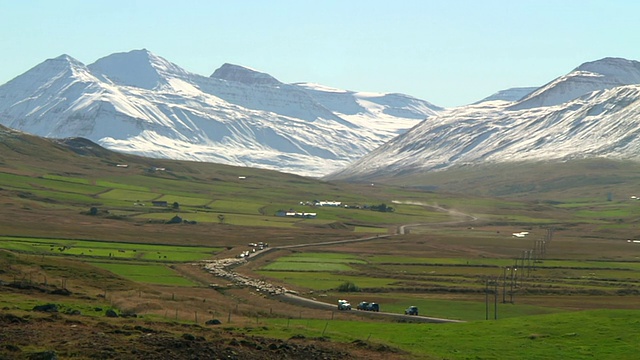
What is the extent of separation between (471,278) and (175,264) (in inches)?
1505

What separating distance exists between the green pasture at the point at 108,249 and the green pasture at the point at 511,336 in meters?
72.5

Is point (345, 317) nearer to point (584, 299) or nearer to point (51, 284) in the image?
point (51, 284)

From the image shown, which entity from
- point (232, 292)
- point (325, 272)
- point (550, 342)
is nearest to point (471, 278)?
point (325, 272)

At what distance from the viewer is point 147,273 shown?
4648 inches

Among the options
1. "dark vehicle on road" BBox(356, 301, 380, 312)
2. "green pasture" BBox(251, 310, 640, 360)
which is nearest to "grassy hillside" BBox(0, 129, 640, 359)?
"green pasture" BBox(251, 310, 640, 360)

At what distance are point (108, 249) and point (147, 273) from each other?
3026 cm

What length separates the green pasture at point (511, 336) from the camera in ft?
182

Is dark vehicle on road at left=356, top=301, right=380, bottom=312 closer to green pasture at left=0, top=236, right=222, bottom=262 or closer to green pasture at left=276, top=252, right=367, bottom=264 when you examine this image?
green pasture at left=0, top=236, right=222, bottom=262

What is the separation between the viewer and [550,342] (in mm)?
58719

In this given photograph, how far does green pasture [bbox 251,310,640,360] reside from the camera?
55406mm

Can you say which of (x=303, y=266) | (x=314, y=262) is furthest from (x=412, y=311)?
(x=314, y=262)

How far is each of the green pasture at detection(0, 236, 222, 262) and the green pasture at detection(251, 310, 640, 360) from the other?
72525mm

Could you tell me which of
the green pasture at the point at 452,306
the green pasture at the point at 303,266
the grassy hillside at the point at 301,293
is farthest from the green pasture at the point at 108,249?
the green pasture at the point at 452,306

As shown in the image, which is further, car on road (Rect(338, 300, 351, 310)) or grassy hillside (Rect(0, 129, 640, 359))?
car on road (Rect(338, 300, 351, 310))
